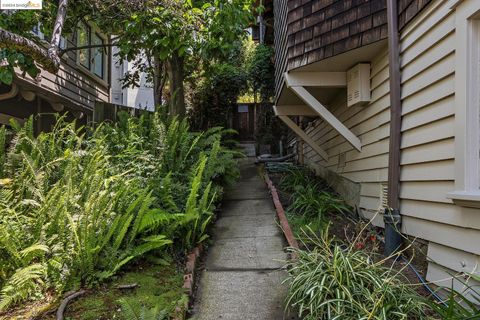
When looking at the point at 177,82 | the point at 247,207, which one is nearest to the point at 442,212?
the point at 247,207

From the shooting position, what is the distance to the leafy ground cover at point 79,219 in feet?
8.88

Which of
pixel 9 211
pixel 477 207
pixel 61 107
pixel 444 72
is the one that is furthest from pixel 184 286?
pixel 61 107

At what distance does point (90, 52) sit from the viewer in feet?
29.9

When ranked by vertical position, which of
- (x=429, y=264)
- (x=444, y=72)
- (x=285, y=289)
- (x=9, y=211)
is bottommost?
(x=285, y=289)

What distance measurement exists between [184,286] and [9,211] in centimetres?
150

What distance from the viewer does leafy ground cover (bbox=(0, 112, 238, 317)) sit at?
2.71m

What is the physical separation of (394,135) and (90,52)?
8034 millimetres

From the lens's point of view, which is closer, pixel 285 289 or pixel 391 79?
pixel 285 289

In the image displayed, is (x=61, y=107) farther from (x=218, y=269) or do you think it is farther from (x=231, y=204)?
(x=218, y=269)

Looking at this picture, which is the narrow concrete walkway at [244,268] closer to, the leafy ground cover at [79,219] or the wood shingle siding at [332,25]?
the leafy ground cover at [79,219]

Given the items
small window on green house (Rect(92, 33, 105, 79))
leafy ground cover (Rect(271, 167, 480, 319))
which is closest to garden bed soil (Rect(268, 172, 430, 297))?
leafy ground cover (Rect(271, 167, 480, 319))

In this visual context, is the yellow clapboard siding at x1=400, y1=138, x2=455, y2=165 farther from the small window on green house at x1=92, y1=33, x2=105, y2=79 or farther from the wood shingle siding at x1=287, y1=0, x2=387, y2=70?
the small window on green house at x1=92, y1=33, x2=105, y2=79

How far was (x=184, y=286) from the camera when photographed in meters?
3.02

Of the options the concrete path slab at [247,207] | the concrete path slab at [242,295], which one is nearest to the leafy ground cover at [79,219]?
the concrete path slab at [242,295]
